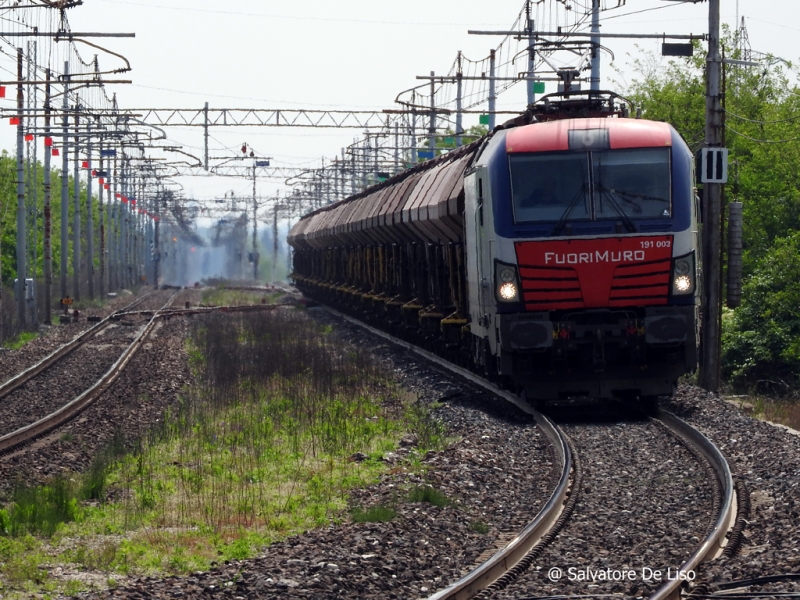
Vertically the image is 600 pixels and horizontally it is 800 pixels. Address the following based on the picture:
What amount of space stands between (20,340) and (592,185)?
68.1 feet

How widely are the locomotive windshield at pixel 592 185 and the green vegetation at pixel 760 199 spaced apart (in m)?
7.50

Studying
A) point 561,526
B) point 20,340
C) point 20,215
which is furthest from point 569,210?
point 20,215

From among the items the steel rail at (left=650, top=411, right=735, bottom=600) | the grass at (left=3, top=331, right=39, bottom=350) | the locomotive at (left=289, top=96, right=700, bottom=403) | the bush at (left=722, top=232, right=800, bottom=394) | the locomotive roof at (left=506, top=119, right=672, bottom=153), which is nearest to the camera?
the steel rail at (left=650, top=411, right=735, bottom=600)

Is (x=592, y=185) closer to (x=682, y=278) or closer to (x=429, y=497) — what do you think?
(x=682, y=278)

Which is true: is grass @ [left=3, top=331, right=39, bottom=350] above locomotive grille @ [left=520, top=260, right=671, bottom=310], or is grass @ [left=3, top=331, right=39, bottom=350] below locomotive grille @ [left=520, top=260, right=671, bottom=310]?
below

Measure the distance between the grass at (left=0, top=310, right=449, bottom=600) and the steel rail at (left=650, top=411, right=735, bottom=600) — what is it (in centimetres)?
210

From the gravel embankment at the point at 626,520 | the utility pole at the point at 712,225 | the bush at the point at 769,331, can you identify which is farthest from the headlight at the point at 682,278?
the bush at the point at 769,331

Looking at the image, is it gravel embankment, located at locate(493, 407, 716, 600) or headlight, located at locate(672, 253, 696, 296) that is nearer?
gravel embankment, located at locate(493, 407, 716, 600)

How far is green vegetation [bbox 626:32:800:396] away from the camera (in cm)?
2531

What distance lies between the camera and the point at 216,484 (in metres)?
10.6

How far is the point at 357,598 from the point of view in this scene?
6.71 metres

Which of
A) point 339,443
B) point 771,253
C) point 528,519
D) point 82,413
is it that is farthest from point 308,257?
point 528,519

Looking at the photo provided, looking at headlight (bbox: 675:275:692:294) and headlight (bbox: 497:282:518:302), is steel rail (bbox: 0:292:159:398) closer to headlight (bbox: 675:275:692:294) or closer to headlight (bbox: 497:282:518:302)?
headlight (bbox: 497:282:518:302)

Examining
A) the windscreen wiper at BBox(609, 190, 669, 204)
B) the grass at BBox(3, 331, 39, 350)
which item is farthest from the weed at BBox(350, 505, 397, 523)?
the grass at BBox(3, 331, 39, 350)
